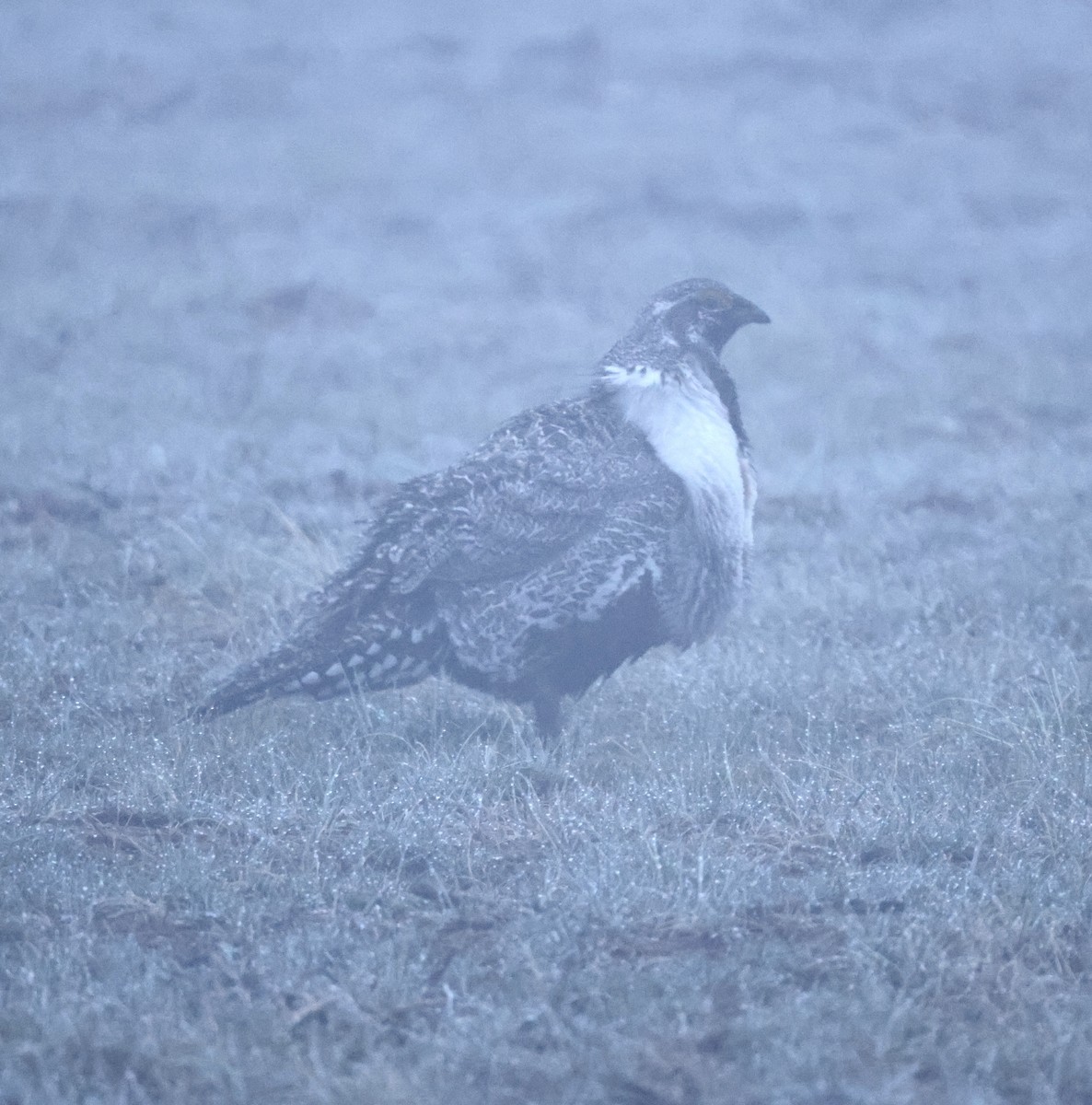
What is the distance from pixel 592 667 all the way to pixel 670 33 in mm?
21078

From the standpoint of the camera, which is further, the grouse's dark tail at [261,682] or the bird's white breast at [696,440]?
the bird's white breast at [696,440]

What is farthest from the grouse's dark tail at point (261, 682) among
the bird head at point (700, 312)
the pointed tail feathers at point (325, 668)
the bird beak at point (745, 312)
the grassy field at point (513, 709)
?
the bird beak at point (745, 312)

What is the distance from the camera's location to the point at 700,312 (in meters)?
5.87

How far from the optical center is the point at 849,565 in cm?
768

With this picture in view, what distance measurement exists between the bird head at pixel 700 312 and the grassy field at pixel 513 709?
Answer: 134 cm

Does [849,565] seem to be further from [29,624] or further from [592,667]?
[29,624]

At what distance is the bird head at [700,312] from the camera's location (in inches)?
228

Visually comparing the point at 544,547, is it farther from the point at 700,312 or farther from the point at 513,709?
the point at 700,312

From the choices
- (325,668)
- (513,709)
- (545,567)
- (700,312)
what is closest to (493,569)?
(545,567)

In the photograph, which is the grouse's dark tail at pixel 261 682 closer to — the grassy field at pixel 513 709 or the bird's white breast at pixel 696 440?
the grassy field at pixel 513 709

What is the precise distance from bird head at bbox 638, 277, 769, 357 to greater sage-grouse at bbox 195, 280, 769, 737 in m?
0.33

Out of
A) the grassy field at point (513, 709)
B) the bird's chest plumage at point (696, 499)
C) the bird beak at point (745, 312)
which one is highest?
the bird beak at point (745, 312)

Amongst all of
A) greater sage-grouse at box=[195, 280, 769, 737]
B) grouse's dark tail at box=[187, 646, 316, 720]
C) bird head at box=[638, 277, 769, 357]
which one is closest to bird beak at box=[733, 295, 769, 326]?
bird head at box=[638, 277, 769, 357]

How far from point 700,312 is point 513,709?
5.45 ft
